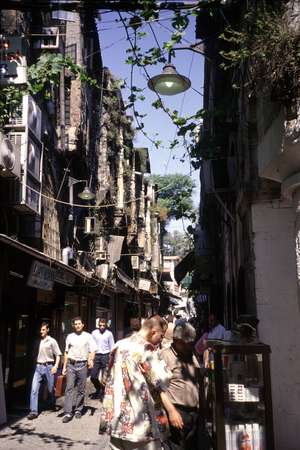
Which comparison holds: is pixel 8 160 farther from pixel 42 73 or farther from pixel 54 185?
pixel 54 185

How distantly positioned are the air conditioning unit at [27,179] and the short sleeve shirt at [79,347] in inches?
137

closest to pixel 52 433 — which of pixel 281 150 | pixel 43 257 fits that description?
pixel 43 257

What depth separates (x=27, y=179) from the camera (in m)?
10.8

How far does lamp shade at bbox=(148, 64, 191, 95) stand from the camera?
730 cm

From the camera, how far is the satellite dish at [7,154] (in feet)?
30.3

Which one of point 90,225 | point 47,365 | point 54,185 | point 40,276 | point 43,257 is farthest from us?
point 90,225

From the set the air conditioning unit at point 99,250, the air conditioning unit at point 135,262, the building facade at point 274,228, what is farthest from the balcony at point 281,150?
the air conditioning unit at point 135,262

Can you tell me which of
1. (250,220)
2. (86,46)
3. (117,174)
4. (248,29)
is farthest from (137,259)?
(248,29)

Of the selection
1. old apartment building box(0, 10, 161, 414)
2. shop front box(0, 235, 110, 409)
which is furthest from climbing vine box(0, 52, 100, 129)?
shop front box(0, 235, 110, 409)

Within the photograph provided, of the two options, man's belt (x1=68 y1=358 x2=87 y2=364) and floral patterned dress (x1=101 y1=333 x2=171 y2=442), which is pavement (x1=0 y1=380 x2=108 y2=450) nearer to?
man's belt (x1=68 y1=358 x2=87 y2=364)

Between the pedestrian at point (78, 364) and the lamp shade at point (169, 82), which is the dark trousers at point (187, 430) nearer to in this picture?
the pedestrian at point (78, 364)

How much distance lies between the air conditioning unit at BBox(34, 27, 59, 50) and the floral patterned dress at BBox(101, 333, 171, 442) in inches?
439

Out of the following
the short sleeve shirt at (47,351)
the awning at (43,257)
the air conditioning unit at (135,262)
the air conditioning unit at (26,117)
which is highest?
the air conditioning unit at (26,117)

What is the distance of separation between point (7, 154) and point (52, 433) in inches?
217
